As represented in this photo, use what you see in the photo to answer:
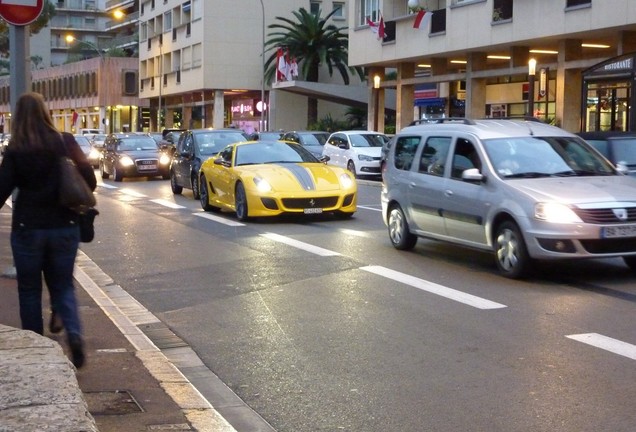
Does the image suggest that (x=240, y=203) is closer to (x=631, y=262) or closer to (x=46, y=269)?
(x=631, y=262)

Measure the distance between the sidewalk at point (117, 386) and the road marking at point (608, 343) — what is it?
328cm

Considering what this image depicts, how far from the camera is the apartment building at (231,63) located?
68000 mm

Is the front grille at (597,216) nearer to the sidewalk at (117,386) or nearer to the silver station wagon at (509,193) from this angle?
the silver station wagon at (509,193)

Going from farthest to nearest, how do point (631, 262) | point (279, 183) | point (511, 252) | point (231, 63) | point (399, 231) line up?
point (231, 63), point (279, 183), point (399, 231), point (631, 262), point (511, 252)

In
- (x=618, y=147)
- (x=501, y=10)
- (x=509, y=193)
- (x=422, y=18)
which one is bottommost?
(x=509, y=193)

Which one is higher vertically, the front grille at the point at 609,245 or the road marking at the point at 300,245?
the front grille at the point at 609,245

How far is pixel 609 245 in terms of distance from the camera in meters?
10.3

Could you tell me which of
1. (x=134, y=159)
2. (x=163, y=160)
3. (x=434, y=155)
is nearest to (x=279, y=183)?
(x=434, y=155)

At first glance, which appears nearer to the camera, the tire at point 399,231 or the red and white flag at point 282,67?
the tire at point 399,231

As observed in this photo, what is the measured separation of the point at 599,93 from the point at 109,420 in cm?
2794

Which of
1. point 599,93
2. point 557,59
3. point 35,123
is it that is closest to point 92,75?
point 557,59

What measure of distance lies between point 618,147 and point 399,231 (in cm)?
425

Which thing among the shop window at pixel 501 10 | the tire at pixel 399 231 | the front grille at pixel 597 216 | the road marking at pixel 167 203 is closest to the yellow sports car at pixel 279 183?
the road marking at pixel 167 203

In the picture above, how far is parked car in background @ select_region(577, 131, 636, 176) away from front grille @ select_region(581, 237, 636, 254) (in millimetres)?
5098
